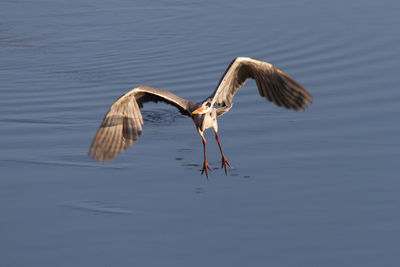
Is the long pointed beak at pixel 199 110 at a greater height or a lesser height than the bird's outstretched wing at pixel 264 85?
lesser

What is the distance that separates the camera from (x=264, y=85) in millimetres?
10109

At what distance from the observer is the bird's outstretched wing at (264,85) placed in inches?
382

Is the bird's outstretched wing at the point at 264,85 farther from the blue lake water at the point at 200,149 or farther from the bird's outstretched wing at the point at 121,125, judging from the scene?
the blue lake water at the point at 200,149

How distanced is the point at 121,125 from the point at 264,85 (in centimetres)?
194

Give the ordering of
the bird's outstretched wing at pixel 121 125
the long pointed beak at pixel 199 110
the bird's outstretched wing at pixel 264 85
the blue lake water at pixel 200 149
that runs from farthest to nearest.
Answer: the bird's outstretched wing at pixel 264 85 < the long pointed beak at pixel 199 110 < the bird's outstretched wing at pixel 121 125 < the blue lake water at pixel 200 149

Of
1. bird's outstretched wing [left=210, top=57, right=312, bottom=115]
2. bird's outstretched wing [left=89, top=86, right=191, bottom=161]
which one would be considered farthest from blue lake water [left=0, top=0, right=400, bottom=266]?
bird's outstretched wing [left=210, top=57, right=312, bottom=115]

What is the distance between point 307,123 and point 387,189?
2.48 m

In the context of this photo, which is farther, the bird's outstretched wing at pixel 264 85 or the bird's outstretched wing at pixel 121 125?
the bird's outstretched wing at pixel 264 85

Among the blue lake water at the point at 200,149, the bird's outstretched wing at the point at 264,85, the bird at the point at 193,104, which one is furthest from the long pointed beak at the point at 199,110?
the blue lake water at the point at 200,149

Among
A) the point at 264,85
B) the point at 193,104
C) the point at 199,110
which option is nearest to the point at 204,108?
the point at 199,110

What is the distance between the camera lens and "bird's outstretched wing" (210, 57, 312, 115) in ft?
31.8

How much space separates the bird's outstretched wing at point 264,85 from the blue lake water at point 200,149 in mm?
828

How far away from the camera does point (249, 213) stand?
28.8 feet

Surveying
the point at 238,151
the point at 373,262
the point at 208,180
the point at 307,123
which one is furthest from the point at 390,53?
the point at 373,262
